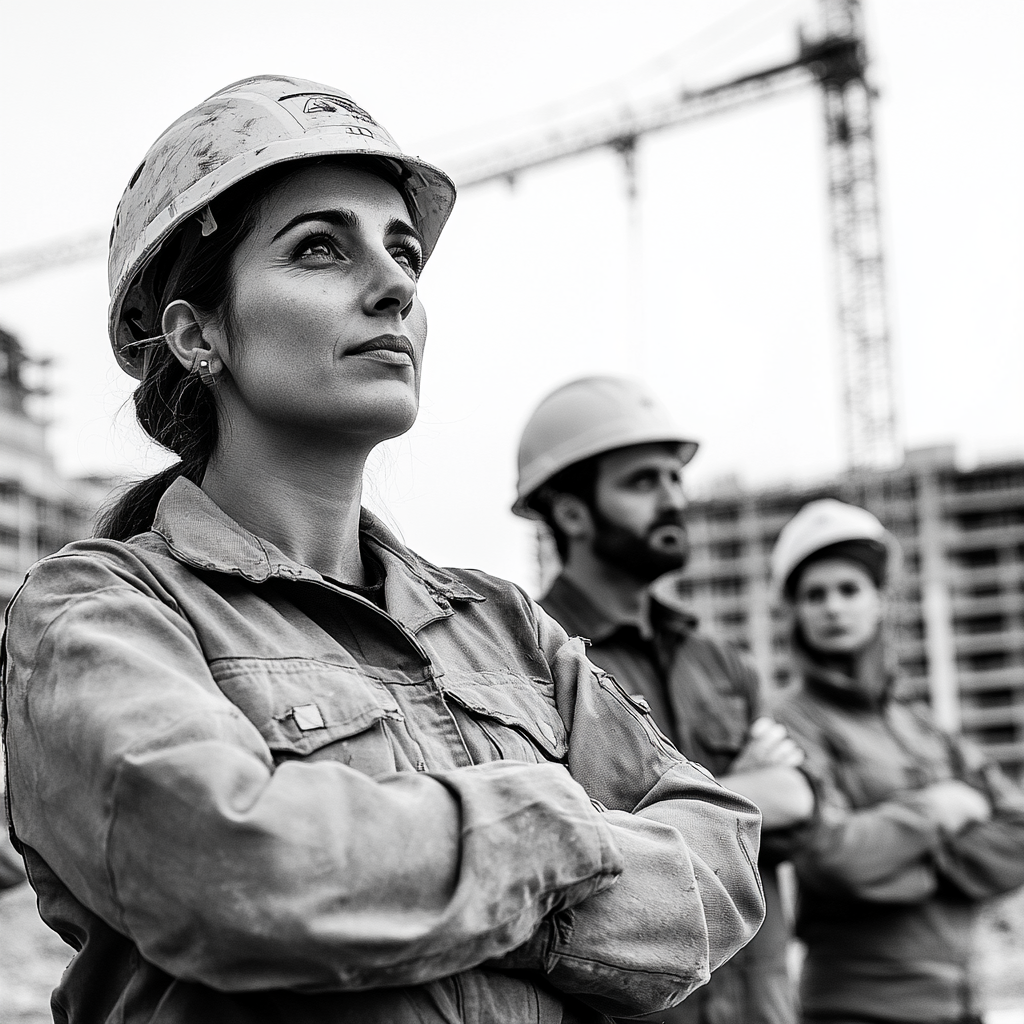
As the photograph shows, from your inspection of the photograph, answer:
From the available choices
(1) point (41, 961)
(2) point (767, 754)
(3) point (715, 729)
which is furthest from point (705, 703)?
(1) point (41, 961)

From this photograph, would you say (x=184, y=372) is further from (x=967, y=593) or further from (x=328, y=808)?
(x=967, y=593)

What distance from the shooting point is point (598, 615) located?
4.83 m

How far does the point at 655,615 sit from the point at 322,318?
9.58 ft

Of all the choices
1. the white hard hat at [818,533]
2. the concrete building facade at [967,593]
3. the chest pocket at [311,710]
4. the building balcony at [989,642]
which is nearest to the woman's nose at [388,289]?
the chest pocket at [311,710]

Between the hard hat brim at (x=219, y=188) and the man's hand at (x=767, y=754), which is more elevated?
the hard hat brim at (x=219, y=188)

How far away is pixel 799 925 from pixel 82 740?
14.8ft

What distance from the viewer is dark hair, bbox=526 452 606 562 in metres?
5.14

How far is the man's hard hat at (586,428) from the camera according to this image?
514cm

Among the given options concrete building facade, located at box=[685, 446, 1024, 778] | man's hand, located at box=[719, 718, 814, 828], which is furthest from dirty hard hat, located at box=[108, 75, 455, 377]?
concrete building facade, located at box=[685, 446, 1024, 778]

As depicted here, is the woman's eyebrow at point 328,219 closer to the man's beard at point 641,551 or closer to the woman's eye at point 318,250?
Answer: the woman's eye at point 318,250

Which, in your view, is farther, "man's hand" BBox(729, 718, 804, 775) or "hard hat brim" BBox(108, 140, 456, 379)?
"man's hand" BBox(729, 718, 804, 775)

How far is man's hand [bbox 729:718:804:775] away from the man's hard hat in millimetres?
1192

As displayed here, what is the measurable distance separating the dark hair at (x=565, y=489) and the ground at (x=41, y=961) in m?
5.12

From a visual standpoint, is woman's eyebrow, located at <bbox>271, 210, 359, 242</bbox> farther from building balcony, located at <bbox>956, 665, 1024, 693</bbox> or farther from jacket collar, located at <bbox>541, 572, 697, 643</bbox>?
building balcony, located at <bbox>956, 665, 1024, 693</bbox>
